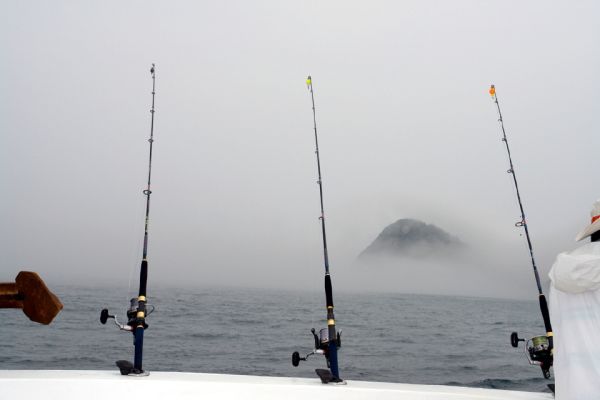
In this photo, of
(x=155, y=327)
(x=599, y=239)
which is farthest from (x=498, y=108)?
(x=155, y=327)

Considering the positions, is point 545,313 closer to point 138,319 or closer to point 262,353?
point 138,319

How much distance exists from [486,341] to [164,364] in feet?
33.7

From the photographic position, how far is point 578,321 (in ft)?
6.03

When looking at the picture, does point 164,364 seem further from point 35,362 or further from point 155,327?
point 155,327

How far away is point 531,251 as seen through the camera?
4074 millimetres

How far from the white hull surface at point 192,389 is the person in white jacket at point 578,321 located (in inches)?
28.0

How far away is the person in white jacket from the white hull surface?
2.34ft

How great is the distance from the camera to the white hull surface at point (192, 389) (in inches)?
89.4

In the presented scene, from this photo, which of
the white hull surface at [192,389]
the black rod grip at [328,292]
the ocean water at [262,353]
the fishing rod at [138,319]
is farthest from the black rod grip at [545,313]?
the ocean water at [262,353]

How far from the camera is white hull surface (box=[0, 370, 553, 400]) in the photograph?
7.45ft

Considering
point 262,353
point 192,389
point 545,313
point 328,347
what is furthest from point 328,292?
point 262,353

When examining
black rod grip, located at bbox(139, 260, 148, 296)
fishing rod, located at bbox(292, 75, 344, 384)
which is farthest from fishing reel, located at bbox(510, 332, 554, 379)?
black rod grip, located at bbox(139, 260, 148, 296)

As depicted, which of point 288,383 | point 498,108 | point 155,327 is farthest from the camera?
point 155,327

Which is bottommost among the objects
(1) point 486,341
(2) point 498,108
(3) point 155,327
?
(1) point 486,341
